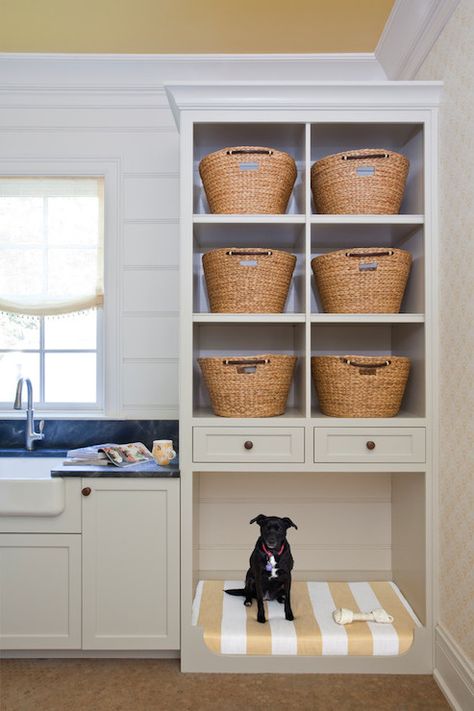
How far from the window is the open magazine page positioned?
472 mm

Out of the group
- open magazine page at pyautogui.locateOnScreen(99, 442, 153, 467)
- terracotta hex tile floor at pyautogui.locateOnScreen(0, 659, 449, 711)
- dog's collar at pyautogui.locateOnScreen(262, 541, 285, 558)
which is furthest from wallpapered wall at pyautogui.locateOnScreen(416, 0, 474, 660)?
open magazine page at pyautogui.locateOnScreen(99, 442, 153, 467)

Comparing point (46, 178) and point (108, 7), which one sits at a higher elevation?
point (108, 7)

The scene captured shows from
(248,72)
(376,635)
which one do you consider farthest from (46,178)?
(376,635)

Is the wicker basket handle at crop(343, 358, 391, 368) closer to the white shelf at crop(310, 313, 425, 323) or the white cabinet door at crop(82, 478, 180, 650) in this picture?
the white shelf at crop(310, 313, 425, 323)

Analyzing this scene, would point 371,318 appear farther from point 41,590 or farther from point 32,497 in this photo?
point 41,590

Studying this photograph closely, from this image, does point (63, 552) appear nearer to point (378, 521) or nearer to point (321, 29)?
point (378, 521)

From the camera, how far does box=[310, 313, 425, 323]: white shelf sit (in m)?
2.02

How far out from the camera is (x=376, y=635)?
1.99 m

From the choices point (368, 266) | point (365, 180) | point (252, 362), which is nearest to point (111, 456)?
point (252, 362)

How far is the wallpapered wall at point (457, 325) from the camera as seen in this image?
69.4 inches

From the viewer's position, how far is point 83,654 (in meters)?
2.07

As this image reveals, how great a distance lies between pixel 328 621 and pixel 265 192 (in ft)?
5.57

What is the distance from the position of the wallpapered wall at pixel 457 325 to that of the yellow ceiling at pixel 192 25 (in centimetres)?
48

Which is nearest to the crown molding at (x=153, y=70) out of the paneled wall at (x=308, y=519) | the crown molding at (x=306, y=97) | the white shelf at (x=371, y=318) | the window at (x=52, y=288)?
the window at (x=52, y=288)
